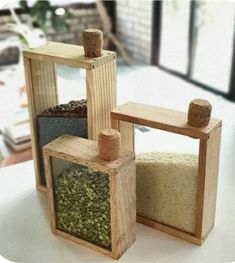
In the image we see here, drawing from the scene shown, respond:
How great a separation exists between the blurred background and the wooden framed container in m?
1.49

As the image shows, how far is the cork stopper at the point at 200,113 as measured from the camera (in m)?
0.83

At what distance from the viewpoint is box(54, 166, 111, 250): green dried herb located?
86 cm

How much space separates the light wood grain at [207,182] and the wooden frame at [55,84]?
0.82ft

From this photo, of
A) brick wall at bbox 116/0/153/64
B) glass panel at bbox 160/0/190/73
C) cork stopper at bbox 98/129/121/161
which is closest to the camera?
cork stopper at bbox 98/129/121/161

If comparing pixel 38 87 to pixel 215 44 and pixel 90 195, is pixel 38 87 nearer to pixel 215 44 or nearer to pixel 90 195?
pixel 90 195

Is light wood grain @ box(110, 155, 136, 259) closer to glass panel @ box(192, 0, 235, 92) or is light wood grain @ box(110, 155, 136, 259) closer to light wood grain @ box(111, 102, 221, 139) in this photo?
light wood grain @ box(111, 102, 221, 139)

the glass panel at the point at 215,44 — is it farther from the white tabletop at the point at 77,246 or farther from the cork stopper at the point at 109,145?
the cork stopper at the point at 109,145

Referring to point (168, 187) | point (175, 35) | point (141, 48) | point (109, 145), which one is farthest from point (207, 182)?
point (141, 48)

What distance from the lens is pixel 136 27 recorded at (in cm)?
413

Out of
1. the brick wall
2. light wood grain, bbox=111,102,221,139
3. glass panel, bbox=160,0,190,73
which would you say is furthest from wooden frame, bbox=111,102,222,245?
the brick wall

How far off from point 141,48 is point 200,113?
334 centimetres

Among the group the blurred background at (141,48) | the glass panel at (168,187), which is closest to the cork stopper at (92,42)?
the glass panel at (168,187)

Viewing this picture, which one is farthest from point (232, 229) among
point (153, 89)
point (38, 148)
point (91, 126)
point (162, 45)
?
point (162, 45)

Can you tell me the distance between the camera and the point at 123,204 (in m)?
0.86
